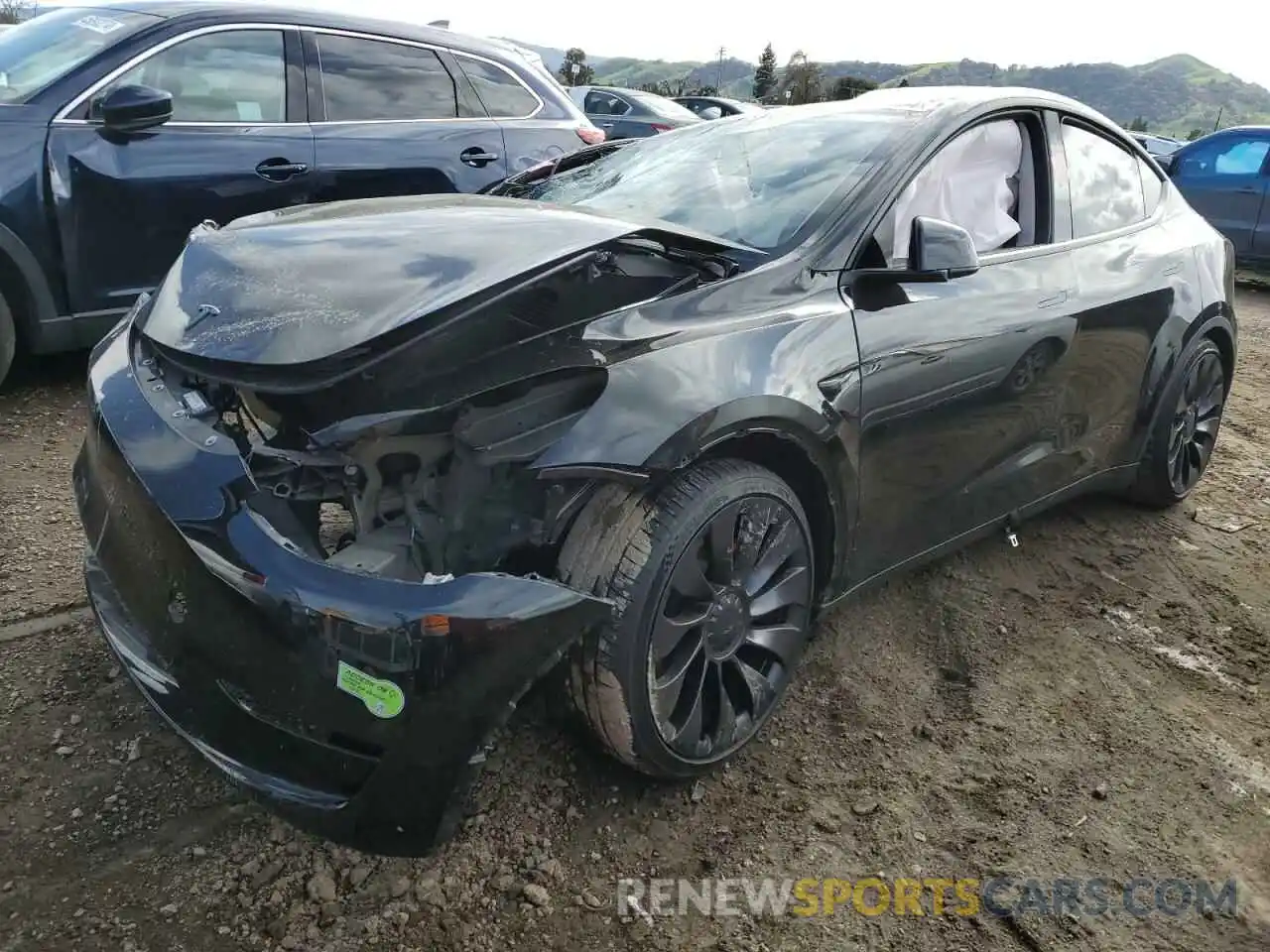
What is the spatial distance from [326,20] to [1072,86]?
177559 mm

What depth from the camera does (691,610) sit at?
2.16 metres

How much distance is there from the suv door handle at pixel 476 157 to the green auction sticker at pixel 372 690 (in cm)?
377

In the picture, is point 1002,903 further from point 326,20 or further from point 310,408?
point 326,20

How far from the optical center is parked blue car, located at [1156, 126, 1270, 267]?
9719 millimetres

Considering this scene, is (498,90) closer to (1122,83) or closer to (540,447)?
(540,447)

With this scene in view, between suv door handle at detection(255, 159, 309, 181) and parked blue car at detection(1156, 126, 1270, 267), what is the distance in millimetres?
8399

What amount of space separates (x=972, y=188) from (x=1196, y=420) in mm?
1772

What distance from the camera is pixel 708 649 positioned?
225cm

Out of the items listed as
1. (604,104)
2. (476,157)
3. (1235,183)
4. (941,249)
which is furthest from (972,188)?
(604,104)

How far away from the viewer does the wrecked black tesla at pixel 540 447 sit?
1772mm

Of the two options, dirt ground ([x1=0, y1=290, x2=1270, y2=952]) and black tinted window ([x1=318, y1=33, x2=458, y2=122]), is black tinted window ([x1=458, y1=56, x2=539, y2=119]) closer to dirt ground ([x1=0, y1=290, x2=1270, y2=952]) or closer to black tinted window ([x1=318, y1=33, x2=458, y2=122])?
black tinted window ([x1=318, y1=33, x2=458, y2=122])

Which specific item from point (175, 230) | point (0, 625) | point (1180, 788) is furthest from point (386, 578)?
point (175, 230)

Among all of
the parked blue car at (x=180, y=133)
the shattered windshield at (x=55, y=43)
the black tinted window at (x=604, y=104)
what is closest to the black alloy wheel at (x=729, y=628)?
the parked blue car at (x=180, y=133)

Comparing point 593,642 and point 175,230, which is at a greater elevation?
point 175,230
